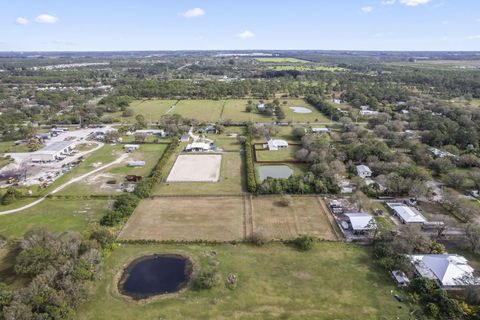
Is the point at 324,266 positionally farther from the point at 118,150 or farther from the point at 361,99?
the point at 361,99

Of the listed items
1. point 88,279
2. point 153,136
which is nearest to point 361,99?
point 153,136

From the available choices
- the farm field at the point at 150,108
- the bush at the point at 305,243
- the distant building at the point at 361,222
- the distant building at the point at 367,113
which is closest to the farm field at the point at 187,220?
the bush at the point at 305,243

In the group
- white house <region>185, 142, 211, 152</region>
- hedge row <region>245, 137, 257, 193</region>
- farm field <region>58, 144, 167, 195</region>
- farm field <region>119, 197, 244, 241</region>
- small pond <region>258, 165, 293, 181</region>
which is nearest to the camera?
farm field <region>119, 197, 244, 241</region>

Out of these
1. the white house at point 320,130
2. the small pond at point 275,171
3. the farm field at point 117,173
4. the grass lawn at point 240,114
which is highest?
the grass lawn at point 240,114

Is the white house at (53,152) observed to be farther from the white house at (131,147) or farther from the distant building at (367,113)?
the distant building at (367,113)

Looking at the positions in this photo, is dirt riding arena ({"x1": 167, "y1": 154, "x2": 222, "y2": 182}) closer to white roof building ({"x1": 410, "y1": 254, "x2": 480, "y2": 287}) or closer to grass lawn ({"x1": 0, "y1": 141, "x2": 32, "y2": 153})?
white roof building ({"x1": 410, "y1": 254, "x2": 480, "y2": 287})

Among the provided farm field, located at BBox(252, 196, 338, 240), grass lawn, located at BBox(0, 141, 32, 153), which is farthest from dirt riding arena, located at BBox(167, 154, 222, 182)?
grass lawn, located at BBox(0, 141, 32, 153)
